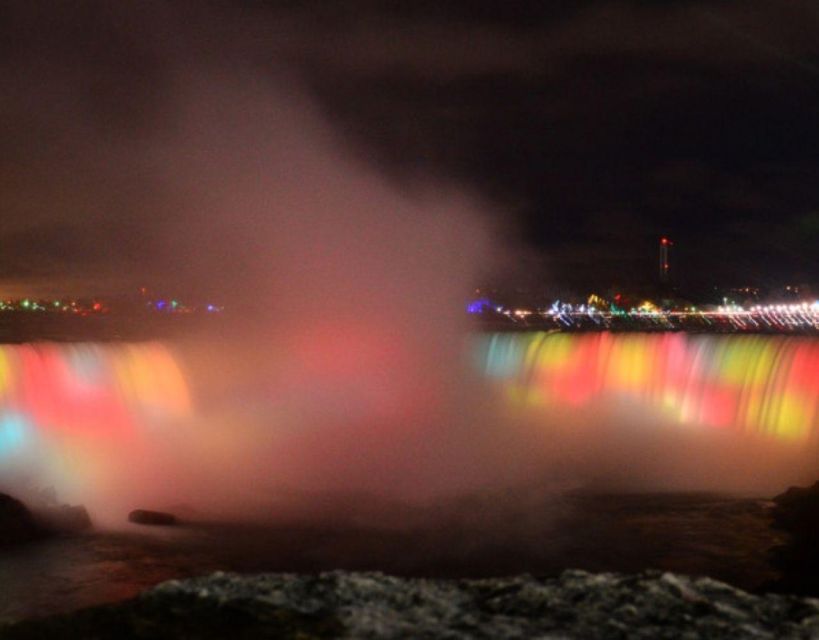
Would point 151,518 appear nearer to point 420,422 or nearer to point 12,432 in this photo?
point 12,432

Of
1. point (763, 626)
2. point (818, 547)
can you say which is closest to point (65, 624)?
point (763, 626)

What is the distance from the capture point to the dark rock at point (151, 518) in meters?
14.0

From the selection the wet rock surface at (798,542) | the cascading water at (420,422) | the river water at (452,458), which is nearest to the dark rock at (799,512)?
the wet rock surface at (798,542)

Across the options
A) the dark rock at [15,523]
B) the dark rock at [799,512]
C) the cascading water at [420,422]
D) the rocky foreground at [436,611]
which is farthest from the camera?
the cascading water at [420,422]

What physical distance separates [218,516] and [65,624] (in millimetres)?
12624

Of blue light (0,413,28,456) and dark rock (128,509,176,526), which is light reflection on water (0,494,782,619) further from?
blue light (0,413,28,456)

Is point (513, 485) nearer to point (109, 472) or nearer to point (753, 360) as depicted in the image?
point (753, 360)

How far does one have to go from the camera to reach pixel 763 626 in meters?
2.64

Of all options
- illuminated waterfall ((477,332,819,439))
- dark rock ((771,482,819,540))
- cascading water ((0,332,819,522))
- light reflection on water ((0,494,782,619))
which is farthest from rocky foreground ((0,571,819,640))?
illuminated waterfall ((477,332,819,439))

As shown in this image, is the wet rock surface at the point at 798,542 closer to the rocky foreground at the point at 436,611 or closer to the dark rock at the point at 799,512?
the dark rock at the point at 799,512

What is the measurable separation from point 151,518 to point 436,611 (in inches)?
479

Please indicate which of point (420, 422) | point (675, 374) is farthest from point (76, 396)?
point (675, 374)

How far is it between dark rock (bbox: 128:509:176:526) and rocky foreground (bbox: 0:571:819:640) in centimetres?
1170

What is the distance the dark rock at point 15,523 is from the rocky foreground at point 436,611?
33.9 feet
